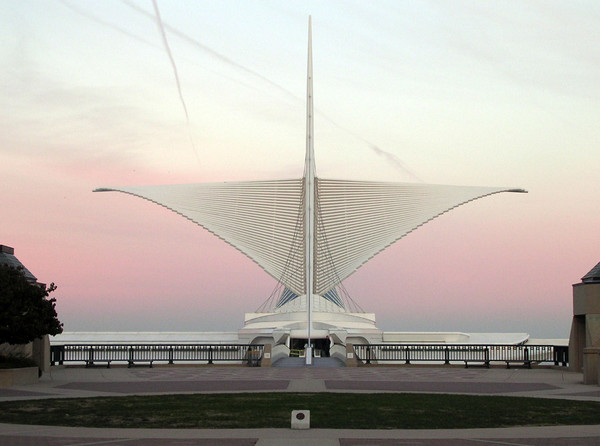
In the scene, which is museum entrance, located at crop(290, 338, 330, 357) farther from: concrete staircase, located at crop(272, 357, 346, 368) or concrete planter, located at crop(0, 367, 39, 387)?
concrete planter, located at crop(0, 367, 39, 387)

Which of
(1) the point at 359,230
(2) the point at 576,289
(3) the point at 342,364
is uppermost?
(1) the point at 359,230

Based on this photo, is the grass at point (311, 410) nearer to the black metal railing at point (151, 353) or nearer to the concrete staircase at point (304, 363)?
the concrete staircase at point (304, 363)

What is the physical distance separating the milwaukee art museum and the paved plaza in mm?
28456

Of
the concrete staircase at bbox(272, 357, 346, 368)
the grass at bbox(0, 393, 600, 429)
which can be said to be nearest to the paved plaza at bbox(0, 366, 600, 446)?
the grass at bbox(0, 393, 600, 429)

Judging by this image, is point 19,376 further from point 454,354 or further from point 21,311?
point 454,354

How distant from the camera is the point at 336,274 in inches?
2616

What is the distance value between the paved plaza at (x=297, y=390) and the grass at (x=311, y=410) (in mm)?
800

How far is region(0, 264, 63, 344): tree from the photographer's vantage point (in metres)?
24.9

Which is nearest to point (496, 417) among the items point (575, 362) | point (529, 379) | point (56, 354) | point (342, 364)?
point (529, 379)

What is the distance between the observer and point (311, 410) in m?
16.8

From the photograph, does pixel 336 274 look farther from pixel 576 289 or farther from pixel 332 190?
pixel 576 289

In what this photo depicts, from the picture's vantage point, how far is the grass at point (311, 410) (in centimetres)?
1496

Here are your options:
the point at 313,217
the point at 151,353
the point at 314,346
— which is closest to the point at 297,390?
the point at 151,353

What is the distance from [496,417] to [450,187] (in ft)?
159
